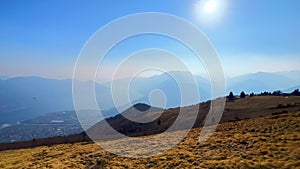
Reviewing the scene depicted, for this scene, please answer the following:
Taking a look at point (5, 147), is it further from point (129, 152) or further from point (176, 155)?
point (176, 155)

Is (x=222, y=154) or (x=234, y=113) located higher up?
(x=234, y=113)

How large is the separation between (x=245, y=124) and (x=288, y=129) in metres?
8.79

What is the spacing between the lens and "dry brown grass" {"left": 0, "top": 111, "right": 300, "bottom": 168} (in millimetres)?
24641

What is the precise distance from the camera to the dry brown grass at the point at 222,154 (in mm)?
24641

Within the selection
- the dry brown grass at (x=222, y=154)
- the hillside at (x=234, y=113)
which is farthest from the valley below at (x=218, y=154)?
the hillside at (x=234, y=113)

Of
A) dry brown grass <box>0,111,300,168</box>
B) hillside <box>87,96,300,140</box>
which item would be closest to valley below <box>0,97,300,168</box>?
dry brown grass <box>0,111,300,168</box>

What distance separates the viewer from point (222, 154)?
28.0m

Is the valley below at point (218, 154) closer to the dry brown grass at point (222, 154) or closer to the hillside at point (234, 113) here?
the dry brown grass at point (222, 154)

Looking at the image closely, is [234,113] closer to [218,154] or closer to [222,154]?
[218,154]

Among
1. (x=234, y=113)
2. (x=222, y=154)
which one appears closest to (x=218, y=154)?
(x=222, y=154)

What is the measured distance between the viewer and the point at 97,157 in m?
33.7

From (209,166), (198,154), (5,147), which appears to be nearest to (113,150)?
(198,154)

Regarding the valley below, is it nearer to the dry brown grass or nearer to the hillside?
the dry brown grass

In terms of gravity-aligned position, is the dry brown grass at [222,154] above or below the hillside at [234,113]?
below
